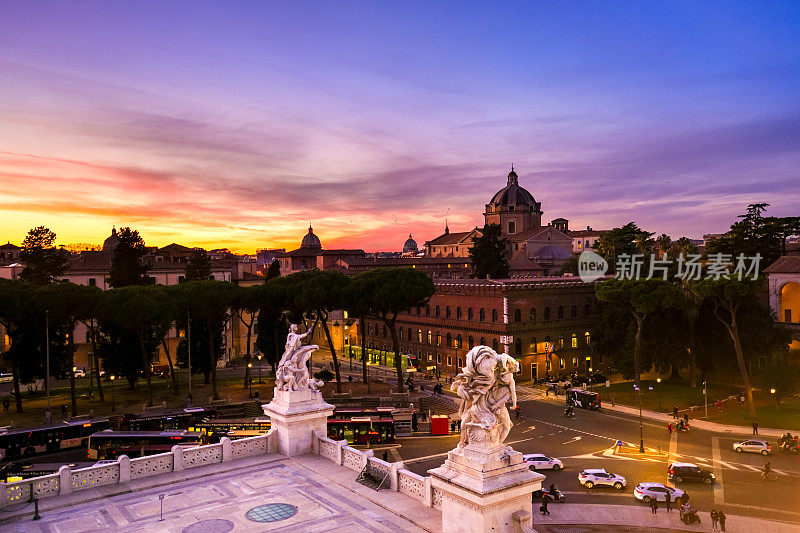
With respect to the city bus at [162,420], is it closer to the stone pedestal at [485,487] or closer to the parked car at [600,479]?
the parked car at [600,479]

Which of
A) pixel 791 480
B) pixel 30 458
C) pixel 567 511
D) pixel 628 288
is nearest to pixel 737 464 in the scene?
pixel 791 480

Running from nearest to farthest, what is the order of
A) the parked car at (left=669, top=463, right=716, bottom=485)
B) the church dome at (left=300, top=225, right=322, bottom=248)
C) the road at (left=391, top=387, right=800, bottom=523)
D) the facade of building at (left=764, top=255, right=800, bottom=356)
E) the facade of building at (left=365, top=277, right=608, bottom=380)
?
the road at (left=391, top=387, right=800, bottom=523) < the parked car at (left=669, top=463, right=716, bottom=485) < the facade of building at (left=764, top=255, right=800, bottom=356) < the facade of building at (left=365, top=277, right=608, bottom=380) < the church dome at (left=300, top=225, right=322, bottom=248)

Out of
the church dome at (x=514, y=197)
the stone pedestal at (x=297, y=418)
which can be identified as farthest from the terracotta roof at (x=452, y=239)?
the stone pedestal at (x=297, y=418)

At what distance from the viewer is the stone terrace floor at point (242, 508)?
51.3 feet

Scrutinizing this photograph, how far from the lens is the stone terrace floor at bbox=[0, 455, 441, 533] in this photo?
1564cm

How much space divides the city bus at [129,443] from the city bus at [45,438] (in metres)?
4.92

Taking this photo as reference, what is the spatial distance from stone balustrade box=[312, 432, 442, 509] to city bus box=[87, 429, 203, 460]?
726 inches

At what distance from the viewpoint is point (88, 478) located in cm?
1866

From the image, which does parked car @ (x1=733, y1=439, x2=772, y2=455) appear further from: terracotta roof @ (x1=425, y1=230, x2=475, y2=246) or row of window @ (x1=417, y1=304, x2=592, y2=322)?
terracotta roof @ (x1=425, y1=230, x2=475, y2=246)

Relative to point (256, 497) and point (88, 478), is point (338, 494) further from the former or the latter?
point (88, 478)

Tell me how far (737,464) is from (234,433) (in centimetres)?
3253

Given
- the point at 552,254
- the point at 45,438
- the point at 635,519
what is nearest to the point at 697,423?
the point at 635,519

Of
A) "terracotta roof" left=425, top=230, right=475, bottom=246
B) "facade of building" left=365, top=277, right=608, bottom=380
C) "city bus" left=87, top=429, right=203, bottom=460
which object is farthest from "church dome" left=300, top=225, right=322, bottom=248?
"city bus" left=87, top=429, right=203, bottom=460

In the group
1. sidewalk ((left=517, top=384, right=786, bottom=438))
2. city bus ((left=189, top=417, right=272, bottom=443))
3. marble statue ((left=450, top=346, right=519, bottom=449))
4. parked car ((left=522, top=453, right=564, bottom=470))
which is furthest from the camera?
sidewalk ((left=517, top=384, right=786, bottom=438))
